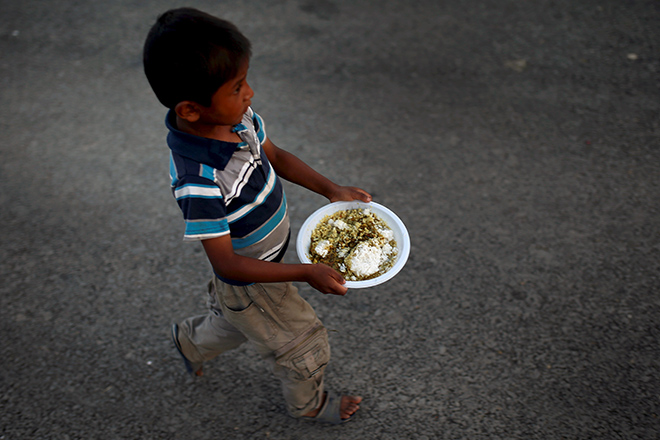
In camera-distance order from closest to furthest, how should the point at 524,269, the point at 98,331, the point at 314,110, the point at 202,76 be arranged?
1. the point at 202,76
2. the point at 98,331
3. the point at 524,269
4. the point at 314,110

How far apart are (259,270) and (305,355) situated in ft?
1.42

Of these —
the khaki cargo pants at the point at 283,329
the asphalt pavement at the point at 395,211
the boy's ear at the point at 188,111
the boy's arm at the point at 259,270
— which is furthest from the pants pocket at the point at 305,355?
the boy's ear at the point at 188,111

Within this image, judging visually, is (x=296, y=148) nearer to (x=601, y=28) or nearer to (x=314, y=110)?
(x=314, y=110)

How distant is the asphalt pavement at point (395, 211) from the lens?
6.47 feet

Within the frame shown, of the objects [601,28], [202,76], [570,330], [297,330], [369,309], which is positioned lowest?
[369,309]

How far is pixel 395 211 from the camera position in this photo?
2713mm

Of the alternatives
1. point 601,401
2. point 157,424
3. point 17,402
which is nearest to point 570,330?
point 601,401

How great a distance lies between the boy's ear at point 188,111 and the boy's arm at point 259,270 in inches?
12.5

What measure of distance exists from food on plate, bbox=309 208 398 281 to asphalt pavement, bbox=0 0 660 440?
0.37 meters

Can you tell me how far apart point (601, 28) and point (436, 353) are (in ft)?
10.4

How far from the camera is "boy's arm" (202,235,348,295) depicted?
1305 millimetres

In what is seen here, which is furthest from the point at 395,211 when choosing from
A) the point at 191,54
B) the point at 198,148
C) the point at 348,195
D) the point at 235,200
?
the point at 191,54

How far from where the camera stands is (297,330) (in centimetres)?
163

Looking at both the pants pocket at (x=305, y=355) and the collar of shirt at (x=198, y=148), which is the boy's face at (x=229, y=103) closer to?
the collar of shirt at (x=198, y=148)
